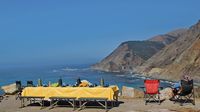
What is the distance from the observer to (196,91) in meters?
24.6

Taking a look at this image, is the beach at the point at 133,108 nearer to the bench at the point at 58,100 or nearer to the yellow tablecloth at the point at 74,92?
the bench at the point at 58,100

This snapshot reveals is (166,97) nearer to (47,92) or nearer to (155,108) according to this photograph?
(155,108)

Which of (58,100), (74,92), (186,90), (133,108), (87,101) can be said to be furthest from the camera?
(58,100)

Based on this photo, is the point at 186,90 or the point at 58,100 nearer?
the point at 186,90

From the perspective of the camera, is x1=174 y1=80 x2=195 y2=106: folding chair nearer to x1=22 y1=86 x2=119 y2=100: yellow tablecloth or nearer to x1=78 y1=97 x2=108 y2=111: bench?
x1=22 y1=86 x2=119 y2=100: yellow tablecloth

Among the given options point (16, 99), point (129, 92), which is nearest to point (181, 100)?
point (129, 92)

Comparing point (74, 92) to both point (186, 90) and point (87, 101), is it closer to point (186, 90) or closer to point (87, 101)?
point (87, 101)

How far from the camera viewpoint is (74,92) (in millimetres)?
19969

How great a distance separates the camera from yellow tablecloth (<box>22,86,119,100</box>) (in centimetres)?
1937

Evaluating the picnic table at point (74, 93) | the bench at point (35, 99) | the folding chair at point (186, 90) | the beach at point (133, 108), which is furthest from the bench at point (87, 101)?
the folding chair at point (186, 90)

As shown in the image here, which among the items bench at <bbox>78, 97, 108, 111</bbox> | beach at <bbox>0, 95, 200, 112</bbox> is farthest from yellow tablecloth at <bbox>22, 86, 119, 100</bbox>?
beach at <bbox>0, 95, 200, 112</bbox>

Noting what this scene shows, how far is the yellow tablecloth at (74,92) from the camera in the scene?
19.4 metres

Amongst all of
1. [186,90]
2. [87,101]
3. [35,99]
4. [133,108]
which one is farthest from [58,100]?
[186,90]

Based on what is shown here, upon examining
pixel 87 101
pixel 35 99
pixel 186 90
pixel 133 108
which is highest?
pixel 186 90
